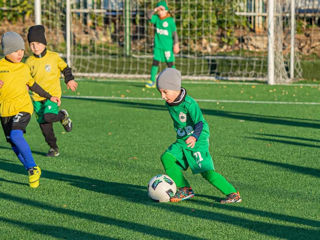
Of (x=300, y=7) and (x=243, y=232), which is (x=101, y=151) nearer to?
(x=243, y=232)

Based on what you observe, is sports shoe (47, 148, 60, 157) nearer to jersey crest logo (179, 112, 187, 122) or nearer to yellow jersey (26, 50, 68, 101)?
yellow jersey (26, 50, 68, 101)

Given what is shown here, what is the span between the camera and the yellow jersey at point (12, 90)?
6859mm

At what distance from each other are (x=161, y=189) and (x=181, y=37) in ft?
46.3

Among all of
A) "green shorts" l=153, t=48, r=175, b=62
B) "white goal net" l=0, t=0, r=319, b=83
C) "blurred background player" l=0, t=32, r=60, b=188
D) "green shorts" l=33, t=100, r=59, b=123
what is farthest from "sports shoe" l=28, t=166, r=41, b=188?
"white goal net" l=0, t=0, r=319, b=83

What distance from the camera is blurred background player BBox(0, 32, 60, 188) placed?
681 centimetres

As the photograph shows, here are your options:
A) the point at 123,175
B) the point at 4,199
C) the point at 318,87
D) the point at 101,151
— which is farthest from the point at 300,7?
the point at 4,199

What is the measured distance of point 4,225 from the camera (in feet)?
17.6

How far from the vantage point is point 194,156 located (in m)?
6.05

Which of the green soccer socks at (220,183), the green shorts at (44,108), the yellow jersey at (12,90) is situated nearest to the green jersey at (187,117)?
the green soccer socks at (220,183)

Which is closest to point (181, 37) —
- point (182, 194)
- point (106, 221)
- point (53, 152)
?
point (53, 152)

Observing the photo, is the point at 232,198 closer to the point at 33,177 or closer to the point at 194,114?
the point at 194,114

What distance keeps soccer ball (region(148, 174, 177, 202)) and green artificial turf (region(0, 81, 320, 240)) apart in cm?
7

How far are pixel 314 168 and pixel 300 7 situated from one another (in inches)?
495

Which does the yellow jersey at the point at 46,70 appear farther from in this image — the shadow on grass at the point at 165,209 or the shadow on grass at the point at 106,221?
the shadow on grass at the point at 106,221
